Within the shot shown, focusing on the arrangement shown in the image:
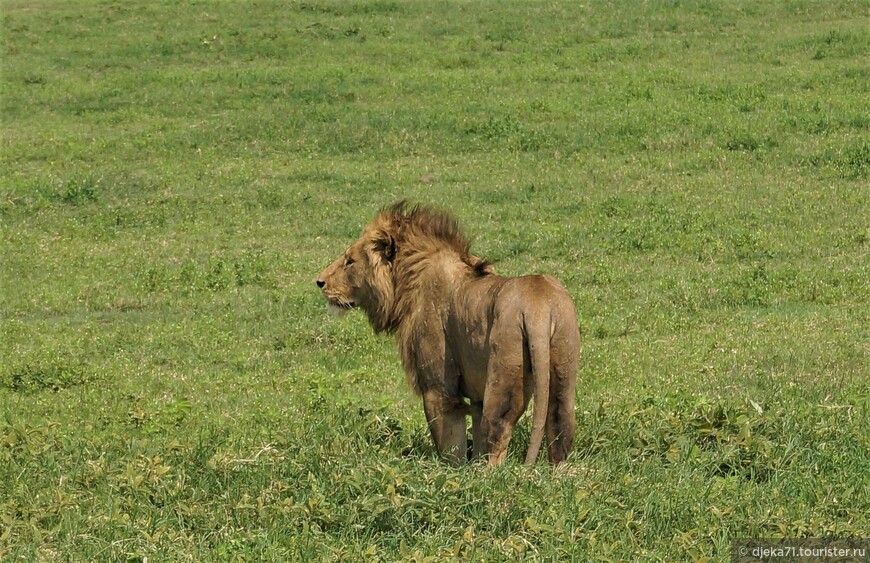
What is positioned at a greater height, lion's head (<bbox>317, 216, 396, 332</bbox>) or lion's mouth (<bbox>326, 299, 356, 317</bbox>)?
lion's head (<bbox>317, 216, 396, 332</bbox>)

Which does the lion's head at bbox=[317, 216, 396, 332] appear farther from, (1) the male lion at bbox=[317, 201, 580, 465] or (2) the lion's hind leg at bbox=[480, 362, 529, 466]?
(2) the lion's hind leg at bbox=[480, 362, 529, 466]

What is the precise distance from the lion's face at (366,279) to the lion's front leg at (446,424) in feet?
2.61

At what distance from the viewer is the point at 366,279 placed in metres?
7.39

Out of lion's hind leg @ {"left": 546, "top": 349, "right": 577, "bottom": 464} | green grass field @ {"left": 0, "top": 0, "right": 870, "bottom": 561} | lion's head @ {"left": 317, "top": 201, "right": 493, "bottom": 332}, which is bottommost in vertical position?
green grass field @ {"left": 0, "top": 0, "right": 870, "bottom": 561}

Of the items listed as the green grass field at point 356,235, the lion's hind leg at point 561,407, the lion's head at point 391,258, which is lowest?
the green grass field at point 356,235

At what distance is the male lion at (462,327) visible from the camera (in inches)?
240

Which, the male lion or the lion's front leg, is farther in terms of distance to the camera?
the lion's front leg

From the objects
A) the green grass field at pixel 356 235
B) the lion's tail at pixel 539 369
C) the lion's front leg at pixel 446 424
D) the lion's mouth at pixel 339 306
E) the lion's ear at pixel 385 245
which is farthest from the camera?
the lion's mouth at pixel 339 306

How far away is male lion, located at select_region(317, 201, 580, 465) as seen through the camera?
610 cm

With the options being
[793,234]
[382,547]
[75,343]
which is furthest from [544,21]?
[382,547]

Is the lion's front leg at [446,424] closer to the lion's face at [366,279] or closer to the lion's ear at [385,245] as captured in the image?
the lion's face at [366,279]

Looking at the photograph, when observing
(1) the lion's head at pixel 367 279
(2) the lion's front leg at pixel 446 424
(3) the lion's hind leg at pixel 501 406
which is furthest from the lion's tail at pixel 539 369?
(1) the lion's head at pixel 367 279

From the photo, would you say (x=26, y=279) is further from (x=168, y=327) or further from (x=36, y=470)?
(x=36, y=470)

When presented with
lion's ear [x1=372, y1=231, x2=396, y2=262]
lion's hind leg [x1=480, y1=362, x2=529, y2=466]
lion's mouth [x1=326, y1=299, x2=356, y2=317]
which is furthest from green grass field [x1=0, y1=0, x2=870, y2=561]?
lion's ear [x1=372, y1=231, x2=396, y2=262]
